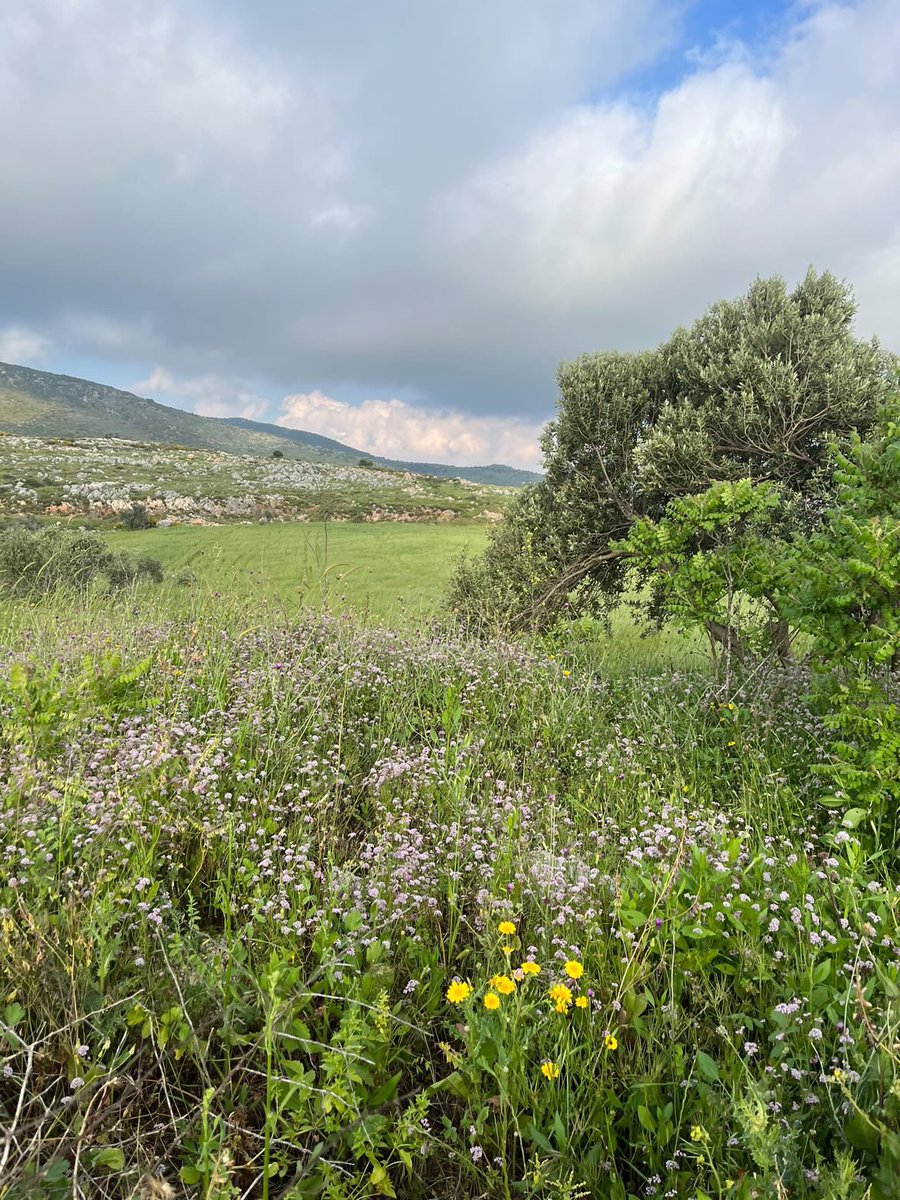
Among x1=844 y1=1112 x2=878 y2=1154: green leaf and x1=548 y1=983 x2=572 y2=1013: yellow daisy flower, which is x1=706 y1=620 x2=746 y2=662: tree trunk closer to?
x1=844 y1=1112 x2=878 y2=1154: green leaf

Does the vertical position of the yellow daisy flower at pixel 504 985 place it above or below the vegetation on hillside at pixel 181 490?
below

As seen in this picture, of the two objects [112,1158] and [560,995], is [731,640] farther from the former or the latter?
[112,1158]

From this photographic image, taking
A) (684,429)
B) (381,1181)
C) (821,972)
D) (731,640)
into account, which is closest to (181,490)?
(684,429)

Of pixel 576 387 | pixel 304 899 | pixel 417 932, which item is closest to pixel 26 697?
pixel 304 899

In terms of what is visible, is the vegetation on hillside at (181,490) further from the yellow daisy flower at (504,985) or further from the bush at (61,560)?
the yellow daisy flower at (504,985)

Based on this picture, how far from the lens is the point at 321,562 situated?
14.2 metres

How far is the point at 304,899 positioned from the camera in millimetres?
3238

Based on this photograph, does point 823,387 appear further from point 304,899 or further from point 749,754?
point 304,899

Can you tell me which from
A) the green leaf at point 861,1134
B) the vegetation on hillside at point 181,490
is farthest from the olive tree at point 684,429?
the green leaf at point 861,1134

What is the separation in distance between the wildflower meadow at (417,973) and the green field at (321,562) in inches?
169

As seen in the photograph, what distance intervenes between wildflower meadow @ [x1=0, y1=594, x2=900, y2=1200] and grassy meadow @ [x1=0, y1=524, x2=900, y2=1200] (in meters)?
0.02

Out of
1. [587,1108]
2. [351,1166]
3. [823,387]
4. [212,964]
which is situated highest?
[823,387]

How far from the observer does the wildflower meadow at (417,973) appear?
7.58ft

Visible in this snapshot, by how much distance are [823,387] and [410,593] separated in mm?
10351
